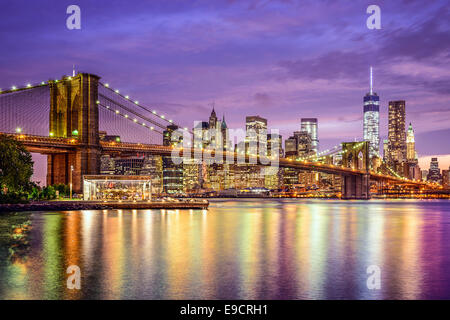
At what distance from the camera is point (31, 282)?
18.9 m

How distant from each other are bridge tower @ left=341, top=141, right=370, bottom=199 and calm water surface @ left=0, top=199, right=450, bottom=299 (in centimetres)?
9984

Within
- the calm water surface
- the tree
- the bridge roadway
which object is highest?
the bridge roadway

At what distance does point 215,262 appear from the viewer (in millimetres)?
24578

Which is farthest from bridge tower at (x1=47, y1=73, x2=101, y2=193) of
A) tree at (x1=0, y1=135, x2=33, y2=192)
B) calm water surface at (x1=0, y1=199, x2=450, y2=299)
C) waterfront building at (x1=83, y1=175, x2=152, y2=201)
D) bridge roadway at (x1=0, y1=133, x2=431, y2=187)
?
calm water surface at (x1=0, y1=199, x2=450, y2=299)

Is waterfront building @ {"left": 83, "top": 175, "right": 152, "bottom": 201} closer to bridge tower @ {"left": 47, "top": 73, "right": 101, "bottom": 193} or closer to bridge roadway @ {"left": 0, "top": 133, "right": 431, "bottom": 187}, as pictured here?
bridge tower @ {"left": 47, "top": 73, "right": 101, "bottom": 193}

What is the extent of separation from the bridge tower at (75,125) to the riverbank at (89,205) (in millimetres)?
9316

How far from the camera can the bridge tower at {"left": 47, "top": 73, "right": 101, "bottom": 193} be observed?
2908 inches

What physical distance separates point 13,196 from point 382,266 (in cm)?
5169

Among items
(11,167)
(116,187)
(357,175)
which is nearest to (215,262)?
(11,167)

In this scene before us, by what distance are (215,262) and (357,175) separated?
391 feet

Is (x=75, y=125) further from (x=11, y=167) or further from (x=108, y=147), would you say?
(x=11, y=167)

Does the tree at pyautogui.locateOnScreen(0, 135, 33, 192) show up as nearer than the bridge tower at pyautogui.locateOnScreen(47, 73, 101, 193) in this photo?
Yes

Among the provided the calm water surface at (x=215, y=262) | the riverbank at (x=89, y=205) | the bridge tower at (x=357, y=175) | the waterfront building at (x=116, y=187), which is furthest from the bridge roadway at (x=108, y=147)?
the bridge tower at (x=357, y=175)
